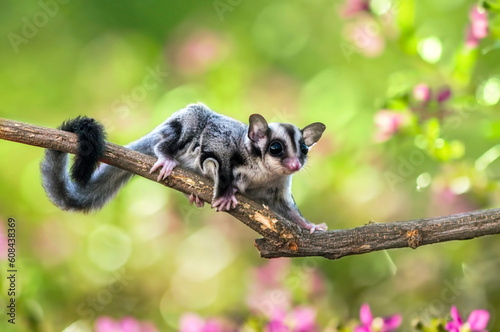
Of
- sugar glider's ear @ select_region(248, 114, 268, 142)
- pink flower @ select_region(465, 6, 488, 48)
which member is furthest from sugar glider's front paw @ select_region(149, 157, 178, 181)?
pink flower @ select_region(465, 6, 488, 48)

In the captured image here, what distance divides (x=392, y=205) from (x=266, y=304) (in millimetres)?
957

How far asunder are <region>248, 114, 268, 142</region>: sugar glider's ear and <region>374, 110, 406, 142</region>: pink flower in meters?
0.42

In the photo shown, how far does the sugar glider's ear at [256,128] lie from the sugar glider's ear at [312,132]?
0.12 m

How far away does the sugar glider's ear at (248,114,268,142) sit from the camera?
67.7 inches

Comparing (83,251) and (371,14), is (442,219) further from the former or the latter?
(83,251)

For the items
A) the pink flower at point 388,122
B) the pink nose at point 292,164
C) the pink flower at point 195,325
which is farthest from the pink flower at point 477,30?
the pink flower at point 195,325

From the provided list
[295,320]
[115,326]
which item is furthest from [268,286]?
[115,326]

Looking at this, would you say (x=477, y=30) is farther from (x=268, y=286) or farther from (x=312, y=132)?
(x=268, y=286)

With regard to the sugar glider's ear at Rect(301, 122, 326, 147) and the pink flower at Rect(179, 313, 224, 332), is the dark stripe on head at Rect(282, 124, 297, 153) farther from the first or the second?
the pink flower at Rect(179, 313, 224, 332)

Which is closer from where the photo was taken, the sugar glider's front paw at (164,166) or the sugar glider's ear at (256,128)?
the sugar glider's front paw at (164,166)

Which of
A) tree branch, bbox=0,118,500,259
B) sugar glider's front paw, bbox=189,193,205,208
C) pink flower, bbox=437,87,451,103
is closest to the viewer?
tree branch, bbox=0,118,500,259

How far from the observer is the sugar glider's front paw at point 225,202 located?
1598 mm

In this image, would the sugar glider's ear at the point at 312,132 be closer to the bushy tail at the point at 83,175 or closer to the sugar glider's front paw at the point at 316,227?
the sugar glider's front paw at the point at 316,227

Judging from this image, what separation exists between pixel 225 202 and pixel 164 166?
0.61ft
